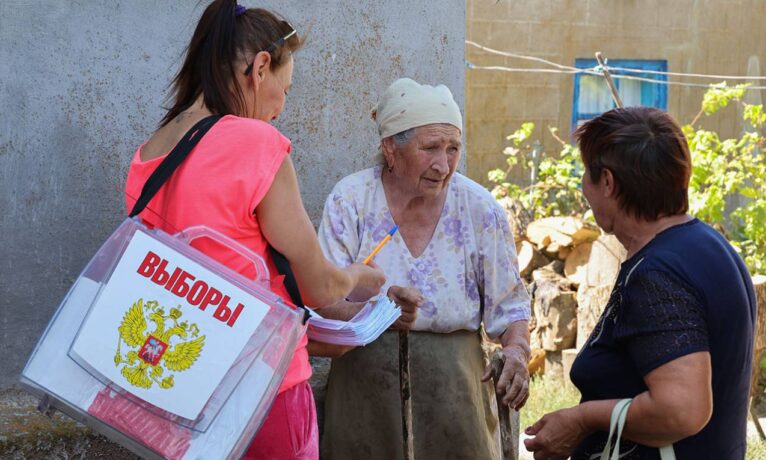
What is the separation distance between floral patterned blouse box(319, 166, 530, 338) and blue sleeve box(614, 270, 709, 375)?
848 mm

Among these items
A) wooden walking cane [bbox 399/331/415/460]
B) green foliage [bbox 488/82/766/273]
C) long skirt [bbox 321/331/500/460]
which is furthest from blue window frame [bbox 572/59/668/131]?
wooden walking cane [bbox 399/331/415/460]

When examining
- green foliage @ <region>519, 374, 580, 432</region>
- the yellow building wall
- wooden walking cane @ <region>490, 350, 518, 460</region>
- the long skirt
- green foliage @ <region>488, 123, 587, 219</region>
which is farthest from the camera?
the yellow building wall

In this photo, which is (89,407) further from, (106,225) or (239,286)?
(106,225)

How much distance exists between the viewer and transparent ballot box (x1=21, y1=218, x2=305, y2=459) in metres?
2.00

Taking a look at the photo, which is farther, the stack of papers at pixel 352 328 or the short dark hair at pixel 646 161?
the stack of papers at pixel 352 328

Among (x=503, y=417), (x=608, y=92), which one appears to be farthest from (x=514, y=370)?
(x=608, y=92)

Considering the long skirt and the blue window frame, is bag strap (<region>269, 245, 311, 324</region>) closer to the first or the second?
the long skirt

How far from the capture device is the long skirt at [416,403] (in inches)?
121

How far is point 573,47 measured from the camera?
11.7 m

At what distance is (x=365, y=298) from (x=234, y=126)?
96 centimetres

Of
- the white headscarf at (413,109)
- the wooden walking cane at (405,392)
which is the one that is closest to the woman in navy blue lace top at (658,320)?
the wooden walking cane at (405,392)

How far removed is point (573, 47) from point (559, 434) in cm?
982

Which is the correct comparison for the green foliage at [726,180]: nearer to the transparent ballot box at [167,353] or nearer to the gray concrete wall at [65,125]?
the gray concrete wall at [65,125]

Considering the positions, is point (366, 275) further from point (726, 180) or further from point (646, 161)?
point (726, 180)
